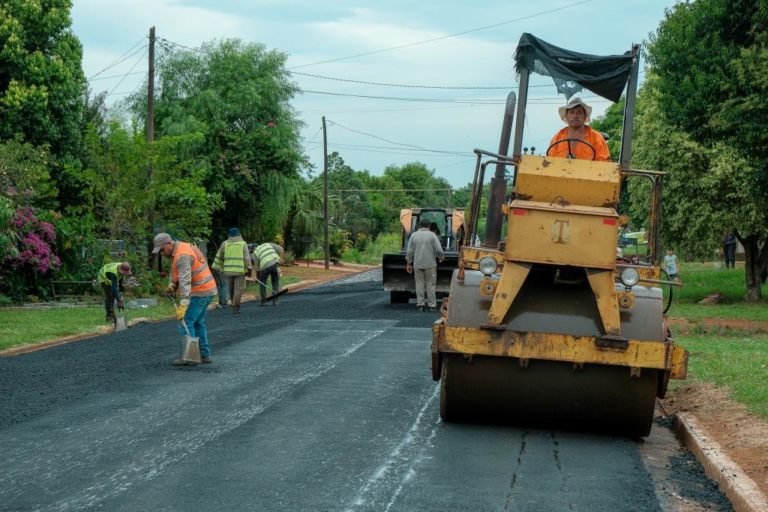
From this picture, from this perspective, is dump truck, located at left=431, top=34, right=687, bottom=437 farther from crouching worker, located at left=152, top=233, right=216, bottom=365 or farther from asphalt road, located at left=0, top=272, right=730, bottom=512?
crouching worker, located at left=152, top=233, right=216, bottom=365

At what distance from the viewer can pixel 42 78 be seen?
94.7ft

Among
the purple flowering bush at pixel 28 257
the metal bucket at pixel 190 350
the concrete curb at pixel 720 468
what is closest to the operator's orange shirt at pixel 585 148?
the concrete curb at pixel 720 468

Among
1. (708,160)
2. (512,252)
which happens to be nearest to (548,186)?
(512,252)

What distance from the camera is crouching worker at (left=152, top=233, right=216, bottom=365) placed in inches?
514

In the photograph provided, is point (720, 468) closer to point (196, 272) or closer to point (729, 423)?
point (729, 423)

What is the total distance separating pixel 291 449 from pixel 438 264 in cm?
1559

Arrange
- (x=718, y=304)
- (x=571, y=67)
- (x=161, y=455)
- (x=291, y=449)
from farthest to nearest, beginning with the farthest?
(x=718, y=304), (x=571, y=67), (x=291, y=449), (x=161, y=455)

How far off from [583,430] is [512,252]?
65.4 inches

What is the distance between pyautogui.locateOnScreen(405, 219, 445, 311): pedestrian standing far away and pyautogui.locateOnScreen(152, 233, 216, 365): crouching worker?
8.74m

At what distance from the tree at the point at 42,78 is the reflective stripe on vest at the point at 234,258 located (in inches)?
235

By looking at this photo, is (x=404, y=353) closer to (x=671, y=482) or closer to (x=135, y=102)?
(x=671, y=482)

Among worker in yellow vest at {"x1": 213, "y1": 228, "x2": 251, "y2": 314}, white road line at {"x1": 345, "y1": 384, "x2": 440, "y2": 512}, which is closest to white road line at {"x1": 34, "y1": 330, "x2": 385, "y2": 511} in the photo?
white road line at {"x1": 345, "y1": 384, "x2": 440, "y2": 512}

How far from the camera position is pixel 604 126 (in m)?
75.6

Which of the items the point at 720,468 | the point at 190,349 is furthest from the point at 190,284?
the point at 720,468
